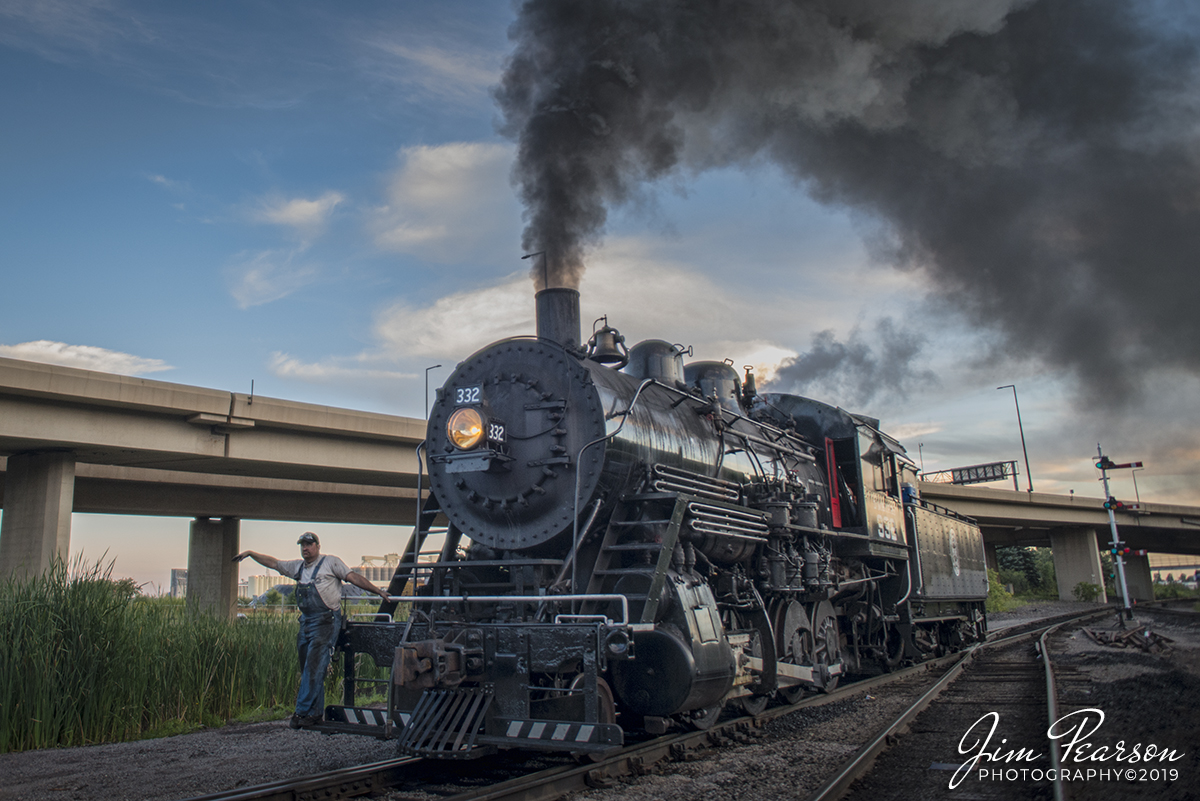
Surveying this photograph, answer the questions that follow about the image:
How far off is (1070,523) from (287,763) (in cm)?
4430

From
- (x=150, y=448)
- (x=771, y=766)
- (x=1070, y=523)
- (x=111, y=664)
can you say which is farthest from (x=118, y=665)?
(x=1070, y=523)

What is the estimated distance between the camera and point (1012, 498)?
123 ft

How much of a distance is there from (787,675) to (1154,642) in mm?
10575

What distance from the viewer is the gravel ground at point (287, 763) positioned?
5379mm

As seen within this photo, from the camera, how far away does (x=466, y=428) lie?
652cm

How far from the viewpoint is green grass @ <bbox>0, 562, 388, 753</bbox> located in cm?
747

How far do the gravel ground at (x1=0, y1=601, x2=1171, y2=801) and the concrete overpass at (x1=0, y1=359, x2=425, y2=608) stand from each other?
546 centimetres

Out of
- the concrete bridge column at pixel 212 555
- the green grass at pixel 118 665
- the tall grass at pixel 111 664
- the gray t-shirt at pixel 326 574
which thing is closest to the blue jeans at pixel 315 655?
the gray t-shirt at pixel 326 574

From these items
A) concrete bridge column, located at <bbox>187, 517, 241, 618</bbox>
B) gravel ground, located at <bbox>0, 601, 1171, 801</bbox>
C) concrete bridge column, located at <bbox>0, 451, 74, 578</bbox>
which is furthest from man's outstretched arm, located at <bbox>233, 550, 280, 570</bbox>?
concrete bridge column, located at <bbox>187, 517, 241, 618</bbox>

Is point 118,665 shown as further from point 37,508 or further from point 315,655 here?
point 37,508

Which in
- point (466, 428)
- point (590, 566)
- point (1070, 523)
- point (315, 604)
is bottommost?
point (315, 604)

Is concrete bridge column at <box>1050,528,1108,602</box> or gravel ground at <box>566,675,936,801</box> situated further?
concrete bridge column at <box>1050,528,1108,602</box>

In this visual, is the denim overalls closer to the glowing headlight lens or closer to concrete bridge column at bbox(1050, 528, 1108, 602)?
the glowing headlight lens

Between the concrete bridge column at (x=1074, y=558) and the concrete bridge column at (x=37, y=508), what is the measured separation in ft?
153
